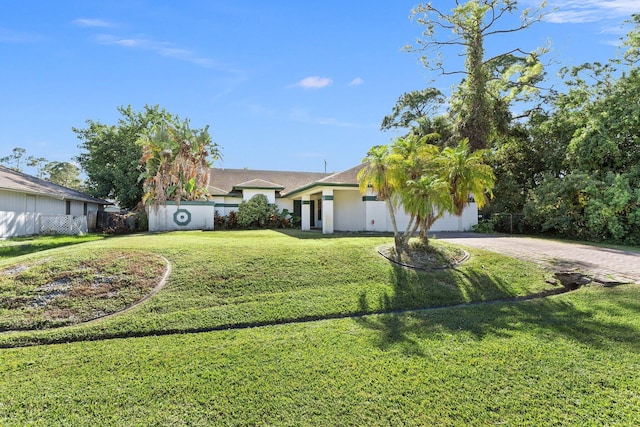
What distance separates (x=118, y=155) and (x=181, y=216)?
10866 mm

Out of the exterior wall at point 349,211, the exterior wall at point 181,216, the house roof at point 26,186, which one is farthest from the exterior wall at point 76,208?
the exterior wall at point 349,211

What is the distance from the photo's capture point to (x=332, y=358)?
4.52m

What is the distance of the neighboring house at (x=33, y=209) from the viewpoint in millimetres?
17375

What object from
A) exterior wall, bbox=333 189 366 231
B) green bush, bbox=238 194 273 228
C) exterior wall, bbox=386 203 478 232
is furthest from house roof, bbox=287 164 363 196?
exterior wall, bbox=386 203 478 232

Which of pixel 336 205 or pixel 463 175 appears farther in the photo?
pixel 336 205

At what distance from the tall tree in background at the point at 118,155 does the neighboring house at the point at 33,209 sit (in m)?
2.58

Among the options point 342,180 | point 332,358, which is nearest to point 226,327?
point 332,358

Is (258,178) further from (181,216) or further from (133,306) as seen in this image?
(133,306)

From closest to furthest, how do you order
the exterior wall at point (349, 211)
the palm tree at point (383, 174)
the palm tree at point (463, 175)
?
1. the palm tree at point (463, 175)
2. the palm tree at point (383, 174)
3. the exterior wall at point (349, 211)

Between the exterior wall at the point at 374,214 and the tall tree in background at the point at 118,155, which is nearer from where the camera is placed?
the exterior wall at the point at 374,214

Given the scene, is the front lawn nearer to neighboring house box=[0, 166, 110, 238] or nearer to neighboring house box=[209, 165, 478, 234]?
neighboring house box=[209, 165, 478, 234]

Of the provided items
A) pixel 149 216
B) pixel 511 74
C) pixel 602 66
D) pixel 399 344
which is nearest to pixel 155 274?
pixel 399 344

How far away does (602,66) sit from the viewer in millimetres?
18016

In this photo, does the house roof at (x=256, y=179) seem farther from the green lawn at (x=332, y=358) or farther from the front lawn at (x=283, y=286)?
the green lawn at (x=332, y=358)
